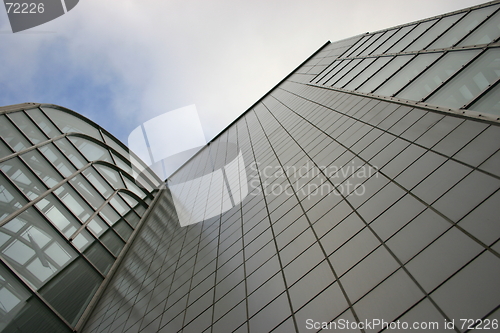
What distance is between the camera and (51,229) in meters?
13.4

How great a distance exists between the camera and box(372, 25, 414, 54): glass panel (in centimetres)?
1455

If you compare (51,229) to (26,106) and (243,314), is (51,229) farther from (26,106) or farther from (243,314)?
(243,314)

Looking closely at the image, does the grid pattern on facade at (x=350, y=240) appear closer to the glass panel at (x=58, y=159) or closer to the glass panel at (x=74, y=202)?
the glass panel at (x=74, y=202)

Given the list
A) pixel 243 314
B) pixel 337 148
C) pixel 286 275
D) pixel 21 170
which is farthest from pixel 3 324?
pixel 337 148

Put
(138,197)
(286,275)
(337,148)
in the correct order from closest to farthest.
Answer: (286,275), (337,148), (138,197)

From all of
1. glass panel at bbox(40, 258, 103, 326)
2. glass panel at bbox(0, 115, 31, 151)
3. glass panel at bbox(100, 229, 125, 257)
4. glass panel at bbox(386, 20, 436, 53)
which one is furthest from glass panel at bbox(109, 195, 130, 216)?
glass panel at bbox(386, 20, 436, 53)

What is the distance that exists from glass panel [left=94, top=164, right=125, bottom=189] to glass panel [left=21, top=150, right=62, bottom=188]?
3.46 meters

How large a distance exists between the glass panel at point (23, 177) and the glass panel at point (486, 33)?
1680 cm

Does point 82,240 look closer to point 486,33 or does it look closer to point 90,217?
point 90,217

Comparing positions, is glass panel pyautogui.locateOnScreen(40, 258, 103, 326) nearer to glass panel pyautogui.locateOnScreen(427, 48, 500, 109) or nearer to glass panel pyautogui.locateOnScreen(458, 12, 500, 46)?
glass panel pyautogui.locateOnScreen(427, 48, 500, 109)

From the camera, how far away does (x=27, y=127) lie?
16.0 m

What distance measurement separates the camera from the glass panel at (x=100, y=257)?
1472cm

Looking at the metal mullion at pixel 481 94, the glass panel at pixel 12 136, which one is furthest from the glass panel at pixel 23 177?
the metal mullion at pixel 481 94

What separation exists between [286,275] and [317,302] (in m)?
1.29
